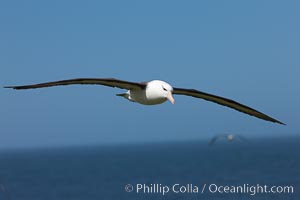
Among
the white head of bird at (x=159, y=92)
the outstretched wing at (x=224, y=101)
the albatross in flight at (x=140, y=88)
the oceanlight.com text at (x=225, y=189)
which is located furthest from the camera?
the oceanlight.com text at (x=225, y=189)

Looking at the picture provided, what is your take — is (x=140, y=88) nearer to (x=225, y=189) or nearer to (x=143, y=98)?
(x=143, y=98)

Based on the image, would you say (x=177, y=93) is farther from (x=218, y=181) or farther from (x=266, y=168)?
(x=266, y=168)

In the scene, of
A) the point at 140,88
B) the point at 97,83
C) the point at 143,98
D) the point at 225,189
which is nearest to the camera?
the point at 97,83

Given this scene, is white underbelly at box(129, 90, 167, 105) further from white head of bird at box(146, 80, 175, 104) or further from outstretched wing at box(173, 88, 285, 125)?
outstretched wing at box(173, 88, 285, 125)

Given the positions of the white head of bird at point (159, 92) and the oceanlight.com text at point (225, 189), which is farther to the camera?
the oceanlight.com text at point (225, 189)

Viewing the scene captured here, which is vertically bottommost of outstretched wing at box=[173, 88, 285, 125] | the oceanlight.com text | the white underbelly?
the white underbelly

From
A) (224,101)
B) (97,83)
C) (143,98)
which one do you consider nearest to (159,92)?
(143,98)

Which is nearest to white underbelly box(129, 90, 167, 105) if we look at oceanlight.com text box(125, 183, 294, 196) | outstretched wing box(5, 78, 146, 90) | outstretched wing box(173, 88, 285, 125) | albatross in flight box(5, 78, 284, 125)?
albatross in flight box(5, 78, 284, 125)

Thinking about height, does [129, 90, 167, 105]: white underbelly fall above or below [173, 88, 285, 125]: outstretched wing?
below

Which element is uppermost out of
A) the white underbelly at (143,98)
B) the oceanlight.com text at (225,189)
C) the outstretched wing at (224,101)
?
the oceanlight.com text at (225,189)

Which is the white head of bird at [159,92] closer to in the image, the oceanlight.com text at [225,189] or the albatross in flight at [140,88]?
the albatross in flight at [140,88]

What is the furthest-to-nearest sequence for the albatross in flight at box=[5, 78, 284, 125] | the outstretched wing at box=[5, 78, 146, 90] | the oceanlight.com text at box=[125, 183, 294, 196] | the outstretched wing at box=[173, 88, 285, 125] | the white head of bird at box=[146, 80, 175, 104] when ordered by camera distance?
the oceanlight.com text at box=[125, 183, 294, 196]
the outstretched wing at box=[173, 88, 285, 125]
the white head of bird at box=[146, 80, 175, 104]
the albatross in flight at box=[5, 78, 284, 125]
the outstretched wing at box=[5, 78, 146, 90]

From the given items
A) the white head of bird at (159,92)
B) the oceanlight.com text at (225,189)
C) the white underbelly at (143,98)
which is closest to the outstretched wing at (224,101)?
the white underbelly at (143,98)

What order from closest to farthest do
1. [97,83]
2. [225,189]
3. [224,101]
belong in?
1. [97,83]
2. [224,101]
3. [225,189]
